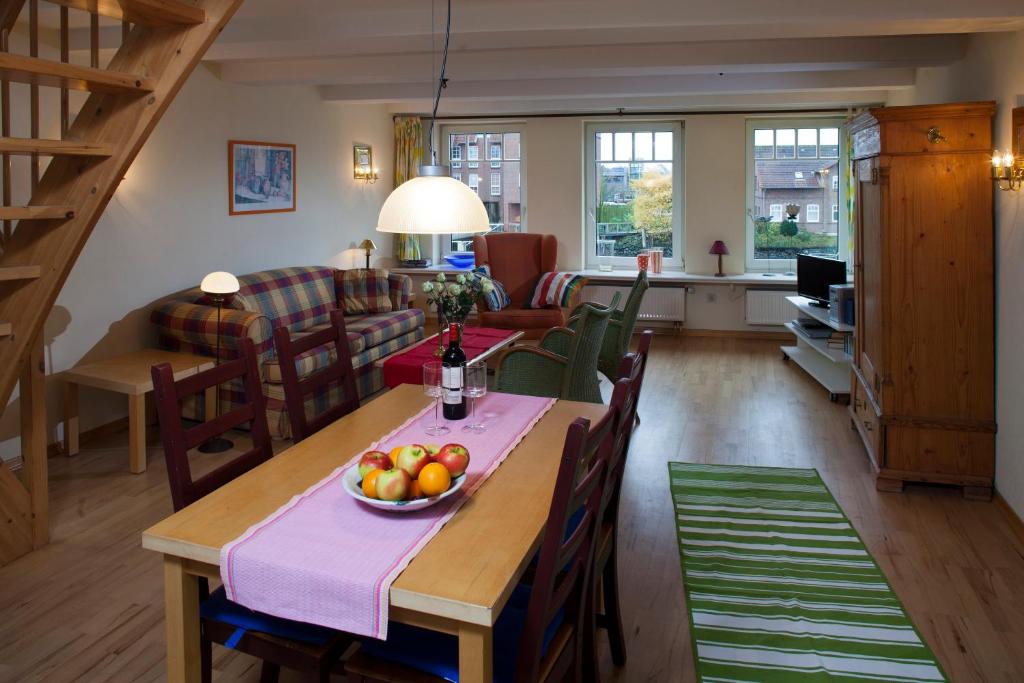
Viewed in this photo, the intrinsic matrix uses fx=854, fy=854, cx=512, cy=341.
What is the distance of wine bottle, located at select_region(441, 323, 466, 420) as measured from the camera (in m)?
2.72

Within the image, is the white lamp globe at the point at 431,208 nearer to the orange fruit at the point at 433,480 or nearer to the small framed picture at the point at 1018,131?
the orange fruit at the point at 433,480

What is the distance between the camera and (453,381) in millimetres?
2746

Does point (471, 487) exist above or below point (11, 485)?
above

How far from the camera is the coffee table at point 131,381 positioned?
4.49m

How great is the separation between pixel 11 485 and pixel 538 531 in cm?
253

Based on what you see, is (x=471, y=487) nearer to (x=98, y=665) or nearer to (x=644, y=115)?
(x=98, y=665)

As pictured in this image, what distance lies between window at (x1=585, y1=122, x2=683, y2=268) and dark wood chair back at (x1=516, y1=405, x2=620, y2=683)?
6876mm

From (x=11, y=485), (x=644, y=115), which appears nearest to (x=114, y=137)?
(x=11, y=485)

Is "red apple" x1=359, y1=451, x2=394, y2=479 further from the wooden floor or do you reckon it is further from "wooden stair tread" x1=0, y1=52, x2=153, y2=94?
"wooden stair tread" x1=0, y1=52, x2=153, y2=94

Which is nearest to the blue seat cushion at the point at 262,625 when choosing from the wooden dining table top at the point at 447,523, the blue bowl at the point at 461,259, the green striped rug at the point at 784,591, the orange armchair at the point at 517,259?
the wooden dining table top at the point at 447,523

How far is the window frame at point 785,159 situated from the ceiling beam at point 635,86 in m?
1.21

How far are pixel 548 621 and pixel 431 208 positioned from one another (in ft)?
4.96

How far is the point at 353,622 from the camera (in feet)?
5.79

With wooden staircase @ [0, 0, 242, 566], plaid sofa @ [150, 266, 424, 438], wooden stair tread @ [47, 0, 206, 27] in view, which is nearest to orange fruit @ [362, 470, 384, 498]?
wooden staircase @ [0, 0, 242, 566]
